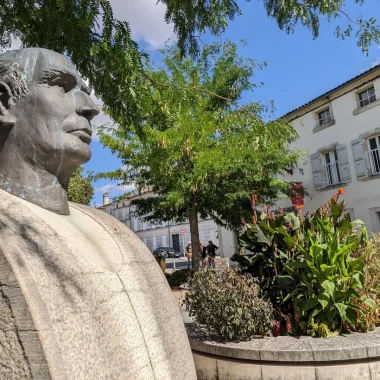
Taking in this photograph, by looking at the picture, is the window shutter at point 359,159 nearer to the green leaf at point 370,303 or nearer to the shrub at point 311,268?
the shrub at point 311,268

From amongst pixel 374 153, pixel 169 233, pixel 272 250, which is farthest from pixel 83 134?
pixel 169 233

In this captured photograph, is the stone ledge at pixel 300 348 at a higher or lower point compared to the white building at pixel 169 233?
lower

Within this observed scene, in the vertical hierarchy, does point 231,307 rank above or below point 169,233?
below

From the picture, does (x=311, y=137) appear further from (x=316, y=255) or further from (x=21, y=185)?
(x=21, y=185)

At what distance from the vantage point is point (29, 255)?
5.06 feet

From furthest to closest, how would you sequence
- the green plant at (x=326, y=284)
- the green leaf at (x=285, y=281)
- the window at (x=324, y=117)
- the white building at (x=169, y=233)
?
1. the white building at (x=169, y=233)
2. the window at (x=324, y=117)
3. the green leaf at (x=285, y=281)
4. the green plant at (x=326, y=284)

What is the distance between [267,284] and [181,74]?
9.45 meters

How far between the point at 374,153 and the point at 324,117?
131 inches

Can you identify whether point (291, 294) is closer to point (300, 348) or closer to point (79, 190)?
point (300, 348)

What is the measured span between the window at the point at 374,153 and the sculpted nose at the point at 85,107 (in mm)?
15105

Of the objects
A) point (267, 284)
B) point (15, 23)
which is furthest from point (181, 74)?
point (267, 284)

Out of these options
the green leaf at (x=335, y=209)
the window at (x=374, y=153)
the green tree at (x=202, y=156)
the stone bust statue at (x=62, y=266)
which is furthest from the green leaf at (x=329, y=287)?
the window at (x=374, y=153)

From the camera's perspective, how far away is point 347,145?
16.1 m

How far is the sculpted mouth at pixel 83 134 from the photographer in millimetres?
2045
